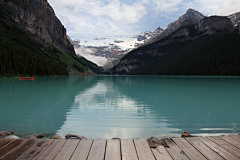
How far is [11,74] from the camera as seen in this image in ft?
325

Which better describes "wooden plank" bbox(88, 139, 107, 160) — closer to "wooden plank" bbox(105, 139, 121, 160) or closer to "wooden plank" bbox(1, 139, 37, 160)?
"wooden plank" bbox(105, 139, 121, 160)

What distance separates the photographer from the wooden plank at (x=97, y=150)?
5044 mm

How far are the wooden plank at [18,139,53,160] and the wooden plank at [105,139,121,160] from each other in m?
2.34

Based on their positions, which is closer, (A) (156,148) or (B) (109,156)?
(B) (109,156)

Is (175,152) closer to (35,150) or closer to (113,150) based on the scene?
(113,150)

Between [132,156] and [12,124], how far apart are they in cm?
1059

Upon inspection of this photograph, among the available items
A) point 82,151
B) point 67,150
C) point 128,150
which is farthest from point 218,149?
point 67,150

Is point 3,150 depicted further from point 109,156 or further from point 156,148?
point 156,148

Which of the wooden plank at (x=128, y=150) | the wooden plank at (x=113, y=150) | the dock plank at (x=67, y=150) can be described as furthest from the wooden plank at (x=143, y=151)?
the dock plank at (x=67, y=150)

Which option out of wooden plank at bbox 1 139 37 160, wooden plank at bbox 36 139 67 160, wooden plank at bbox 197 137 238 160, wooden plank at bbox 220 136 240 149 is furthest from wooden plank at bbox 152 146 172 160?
wooden plank at bbox 1 139 37 160

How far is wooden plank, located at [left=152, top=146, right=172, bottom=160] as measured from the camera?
512 centimetres

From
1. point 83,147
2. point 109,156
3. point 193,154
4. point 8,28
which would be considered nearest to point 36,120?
point 83,147

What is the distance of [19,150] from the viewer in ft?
17.7

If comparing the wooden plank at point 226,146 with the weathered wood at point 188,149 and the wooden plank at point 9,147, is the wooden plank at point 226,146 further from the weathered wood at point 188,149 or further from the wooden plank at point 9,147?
the wooden plank at point 9,147
